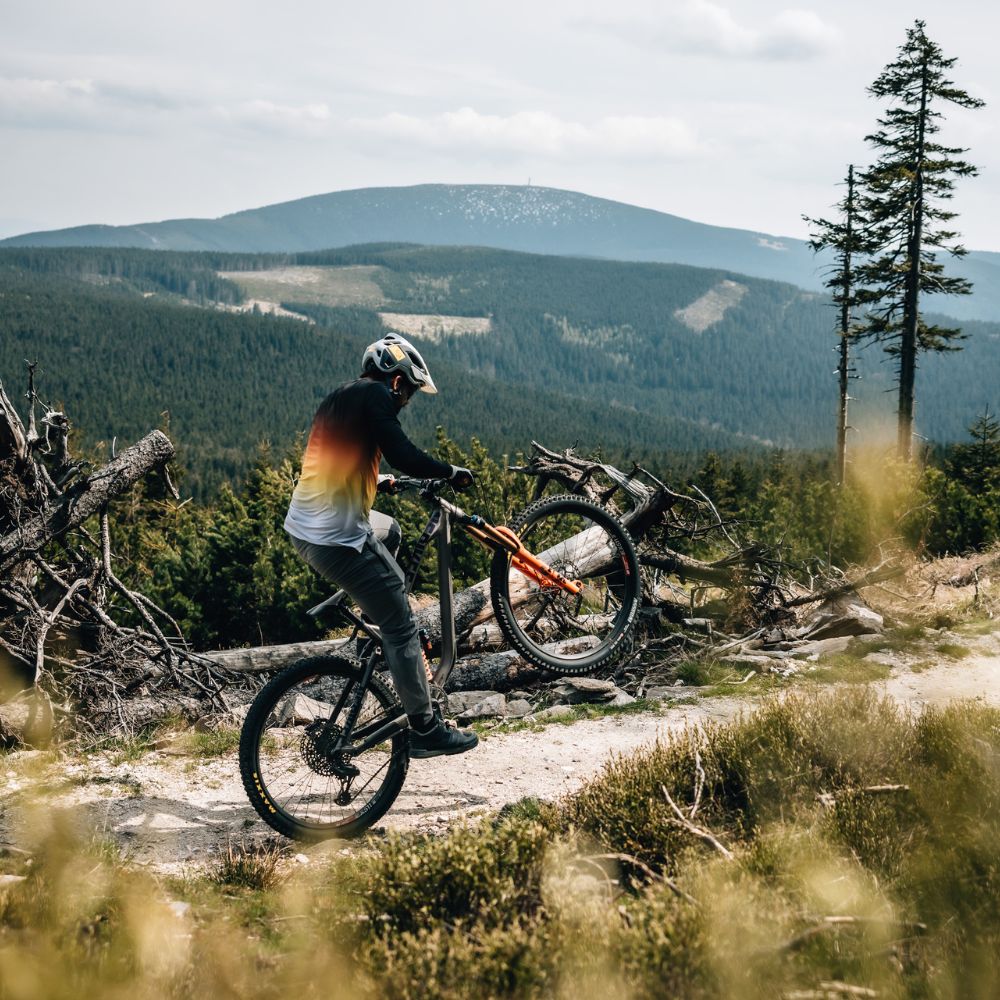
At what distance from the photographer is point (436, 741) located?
591cm

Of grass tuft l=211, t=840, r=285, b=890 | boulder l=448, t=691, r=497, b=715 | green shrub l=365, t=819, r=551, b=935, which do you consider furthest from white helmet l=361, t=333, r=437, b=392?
boulder l=448, t=691, r=497, b=715

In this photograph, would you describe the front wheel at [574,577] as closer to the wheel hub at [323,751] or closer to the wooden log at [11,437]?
the wheel hub at [323,751]

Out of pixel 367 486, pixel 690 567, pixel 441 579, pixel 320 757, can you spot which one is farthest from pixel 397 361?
pixel 690 567

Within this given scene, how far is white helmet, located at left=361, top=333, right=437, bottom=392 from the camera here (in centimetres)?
543

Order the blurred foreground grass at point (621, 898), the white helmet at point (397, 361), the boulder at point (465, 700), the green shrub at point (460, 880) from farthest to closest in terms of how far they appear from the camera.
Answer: the boulder at point (465, 700)
the white helmet at point (397, 361)
the green shrub at point (460, 880)
the blurred foreground grass at point (621, 898)

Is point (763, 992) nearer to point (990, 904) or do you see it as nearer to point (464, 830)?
point (990, 904)

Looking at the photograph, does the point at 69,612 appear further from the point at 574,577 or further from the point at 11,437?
the point at 574,577

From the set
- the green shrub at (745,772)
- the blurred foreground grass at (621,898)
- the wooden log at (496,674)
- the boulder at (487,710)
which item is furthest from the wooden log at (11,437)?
the green shrub at (745,772)

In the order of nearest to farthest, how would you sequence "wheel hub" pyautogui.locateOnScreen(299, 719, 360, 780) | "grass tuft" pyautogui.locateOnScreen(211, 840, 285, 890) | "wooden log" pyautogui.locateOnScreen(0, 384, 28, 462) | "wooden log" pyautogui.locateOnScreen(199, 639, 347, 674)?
"grass tuft" pyautogui.locateOnScreen(211, 840, 285, 890), "wheel hub" pyautogui.locateOnScreen(299, 719, 360, 780), "wooden log" pyautogui.locateOnScreen(0, 384, 28, 462), "wooden log" pyautogui.locateOnScreen(199, 639, 347, 674)

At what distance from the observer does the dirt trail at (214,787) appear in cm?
593

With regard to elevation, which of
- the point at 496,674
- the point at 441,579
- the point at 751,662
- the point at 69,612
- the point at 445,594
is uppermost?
the point at 441,579

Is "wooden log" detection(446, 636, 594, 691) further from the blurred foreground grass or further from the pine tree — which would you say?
the pine tree

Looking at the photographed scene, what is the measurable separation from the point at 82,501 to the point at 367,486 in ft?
14.6

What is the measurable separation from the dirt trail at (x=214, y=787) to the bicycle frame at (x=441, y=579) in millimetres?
779
